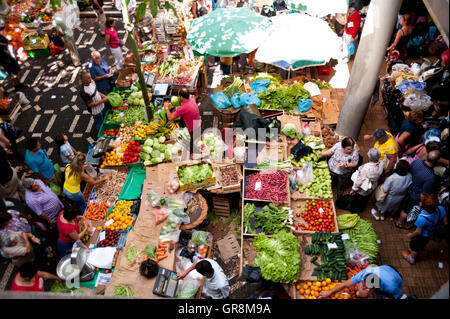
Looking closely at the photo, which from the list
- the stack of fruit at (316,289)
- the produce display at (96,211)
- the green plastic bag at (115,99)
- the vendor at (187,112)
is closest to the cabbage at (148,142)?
the vendor at (187,112)

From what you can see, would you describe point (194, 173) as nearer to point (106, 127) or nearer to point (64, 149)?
point (64, 149)

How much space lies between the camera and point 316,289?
4844mm

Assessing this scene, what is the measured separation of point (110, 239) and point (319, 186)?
412cm

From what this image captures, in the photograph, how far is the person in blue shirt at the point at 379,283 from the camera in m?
4.18

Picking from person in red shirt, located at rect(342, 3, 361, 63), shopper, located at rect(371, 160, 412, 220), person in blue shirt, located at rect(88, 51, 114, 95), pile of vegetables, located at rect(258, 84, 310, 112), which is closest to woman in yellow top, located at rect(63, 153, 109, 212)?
person in blue shirt, located at rect(88, 51, 114, 95)

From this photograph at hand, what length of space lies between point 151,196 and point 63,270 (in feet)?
6.08

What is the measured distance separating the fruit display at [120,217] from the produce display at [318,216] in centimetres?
328

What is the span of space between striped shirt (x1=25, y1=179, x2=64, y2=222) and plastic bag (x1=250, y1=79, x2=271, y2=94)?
531cm

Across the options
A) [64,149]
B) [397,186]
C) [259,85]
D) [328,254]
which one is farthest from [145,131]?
[397,186]

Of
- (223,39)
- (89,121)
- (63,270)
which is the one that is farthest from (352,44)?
(63,270)

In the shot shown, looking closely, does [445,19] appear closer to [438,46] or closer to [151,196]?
[151,196]

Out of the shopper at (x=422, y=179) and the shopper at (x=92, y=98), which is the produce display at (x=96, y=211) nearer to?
the shopper at (x=92, y=98)

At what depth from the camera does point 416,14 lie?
29.9ft

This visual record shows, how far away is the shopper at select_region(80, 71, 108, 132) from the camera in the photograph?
7475 millimetres
